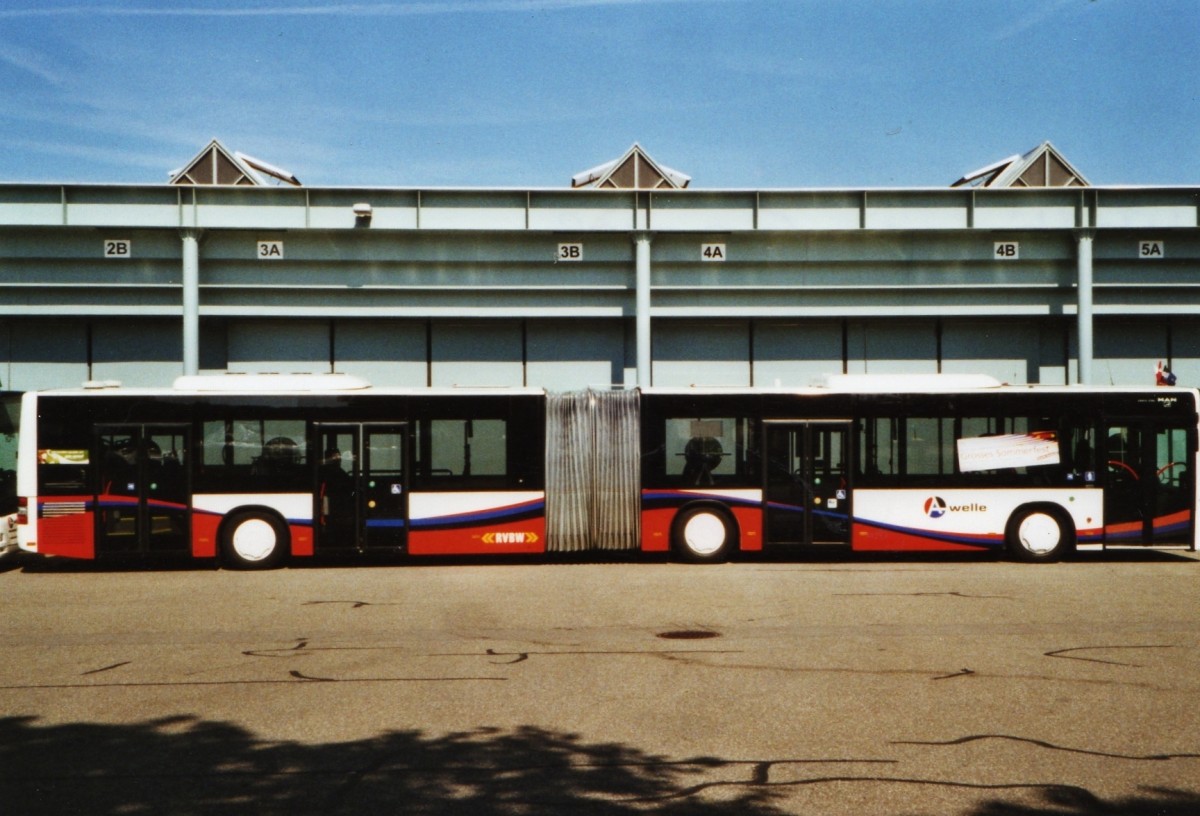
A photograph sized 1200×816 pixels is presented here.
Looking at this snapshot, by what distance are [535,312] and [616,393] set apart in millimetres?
7016

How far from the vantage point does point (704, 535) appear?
17000mm

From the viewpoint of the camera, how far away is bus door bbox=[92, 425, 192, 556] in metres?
16.2

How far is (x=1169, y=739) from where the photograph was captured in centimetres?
672

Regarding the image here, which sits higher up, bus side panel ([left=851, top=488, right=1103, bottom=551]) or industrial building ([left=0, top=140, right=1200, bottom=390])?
industrial building ([left=0, top=140, right=1200, bottom=390])

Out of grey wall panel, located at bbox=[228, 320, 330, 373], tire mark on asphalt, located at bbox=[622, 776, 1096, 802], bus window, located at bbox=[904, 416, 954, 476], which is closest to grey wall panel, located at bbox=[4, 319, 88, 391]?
grey wall panel, located at bbox=[228, 320, 330, 373]

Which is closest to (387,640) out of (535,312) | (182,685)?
(182,685)

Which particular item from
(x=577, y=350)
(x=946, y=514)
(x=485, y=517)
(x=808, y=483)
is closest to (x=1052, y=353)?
(x=946, y=514)

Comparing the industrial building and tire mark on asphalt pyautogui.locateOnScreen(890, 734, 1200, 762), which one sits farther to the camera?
the industrial building

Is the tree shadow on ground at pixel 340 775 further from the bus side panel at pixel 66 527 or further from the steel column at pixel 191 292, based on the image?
the steel column at pixel 191 292

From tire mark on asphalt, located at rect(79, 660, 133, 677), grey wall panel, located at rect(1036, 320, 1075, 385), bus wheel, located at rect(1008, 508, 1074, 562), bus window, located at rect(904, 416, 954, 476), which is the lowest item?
tire mark on asphalt, located at rect(79, 660, 133, 677)

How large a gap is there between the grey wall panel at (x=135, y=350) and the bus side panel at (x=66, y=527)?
850 cm

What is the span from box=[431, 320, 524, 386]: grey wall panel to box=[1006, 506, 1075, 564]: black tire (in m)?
11.3

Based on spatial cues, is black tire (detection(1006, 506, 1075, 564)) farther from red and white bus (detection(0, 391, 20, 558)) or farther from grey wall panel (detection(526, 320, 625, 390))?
red and white bus (detection(0, 391, 20, 558))

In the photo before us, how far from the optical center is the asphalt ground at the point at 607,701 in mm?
5793
